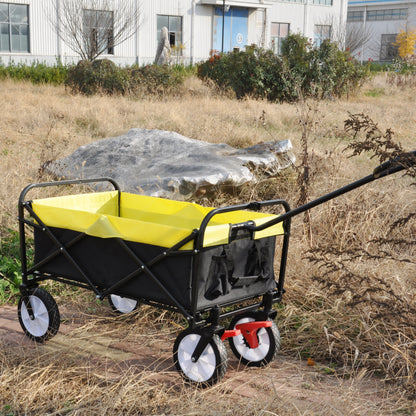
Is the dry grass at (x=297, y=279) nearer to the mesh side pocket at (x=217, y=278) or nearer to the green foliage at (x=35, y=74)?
the mesh side pocket at (x=217, y=278)

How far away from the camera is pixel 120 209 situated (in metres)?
4.12

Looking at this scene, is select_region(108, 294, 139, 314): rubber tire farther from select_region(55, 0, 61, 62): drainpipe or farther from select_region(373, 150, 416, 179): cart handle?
select_region(55, 0, 61, 62): drainpipe

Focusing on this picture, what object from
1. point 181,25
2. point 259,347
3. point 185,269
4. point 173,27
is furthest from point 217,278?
point 181,25

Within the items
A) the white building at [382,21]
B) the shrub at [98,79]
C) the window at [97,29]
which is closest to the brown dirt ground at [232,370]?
the shrub at [98,79]

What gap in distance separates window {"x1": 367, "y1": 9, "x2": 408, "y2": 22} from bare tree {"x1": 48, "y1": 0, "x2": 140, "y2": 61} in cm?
3270

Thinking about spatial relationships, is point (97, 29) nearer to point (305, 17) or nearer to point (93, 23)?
point (93, 23)

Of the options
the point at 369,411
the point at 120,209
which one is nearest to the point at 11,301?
the point at 120,209

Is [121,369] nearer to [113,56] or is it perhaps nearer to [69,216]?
[69,216]

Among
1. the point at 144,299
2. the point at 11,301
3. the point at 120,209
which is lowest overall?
the point at 11,301

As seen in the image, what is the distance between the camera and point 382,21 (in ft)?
179

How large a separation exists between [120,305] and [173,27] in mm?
28122

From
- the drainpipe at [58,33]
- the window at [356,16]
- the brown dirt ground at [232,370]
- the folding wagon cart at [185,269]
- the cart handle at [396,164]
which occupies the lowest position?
the brown dirt ground at [232,370]

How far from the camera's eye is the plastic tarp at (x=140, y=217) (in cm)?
309

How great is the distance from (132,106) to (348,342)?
9217 mm
